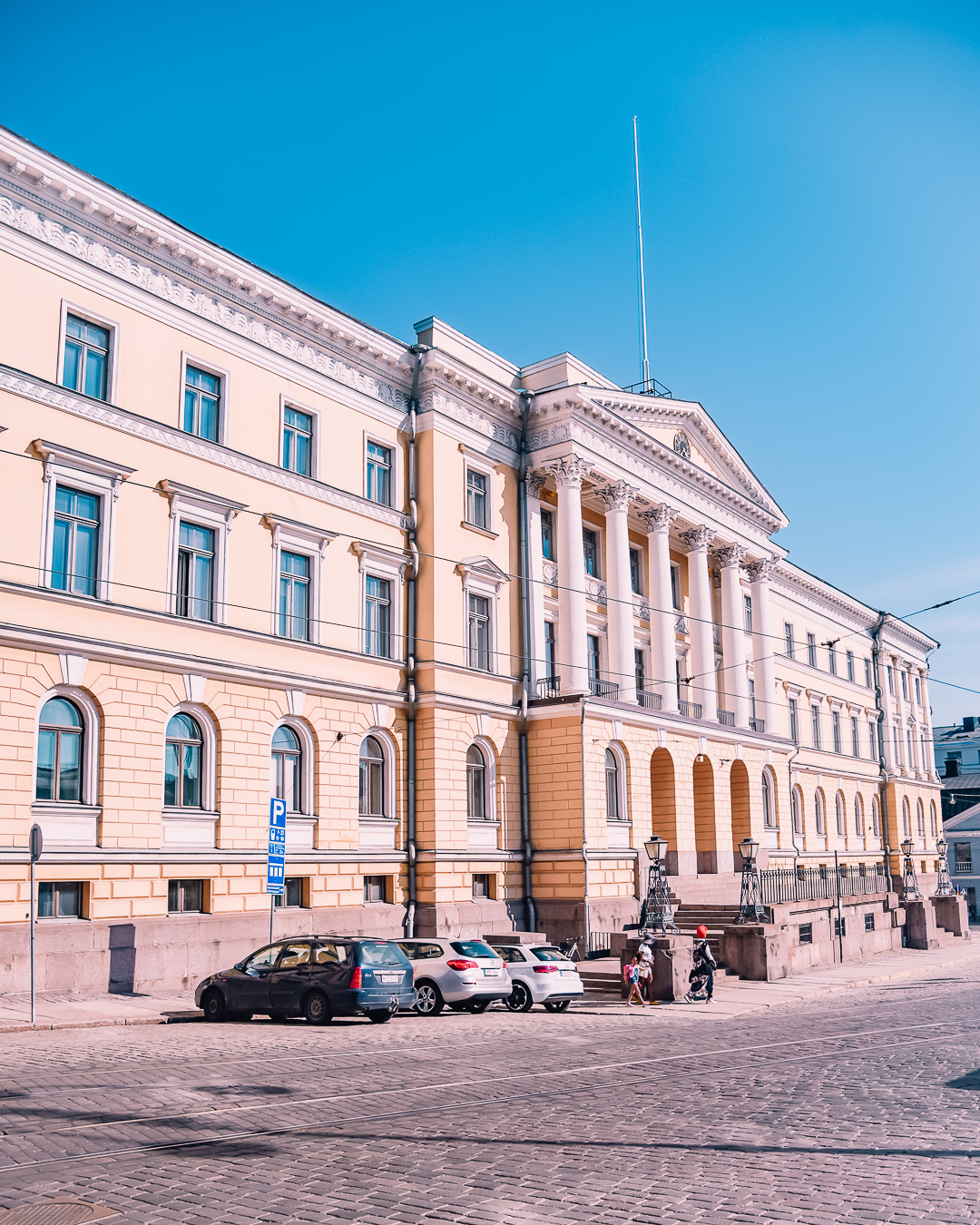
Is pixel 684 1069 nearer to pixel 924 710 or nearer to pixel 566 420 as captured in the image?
pixel 566 420

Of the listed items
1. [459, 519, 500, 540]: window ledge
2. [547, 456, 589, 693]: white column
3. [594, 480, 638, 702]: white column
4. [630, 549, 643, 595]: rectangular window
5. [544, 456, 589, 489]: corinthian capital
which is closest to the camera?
[459, 519, 500, 540]: window ledge

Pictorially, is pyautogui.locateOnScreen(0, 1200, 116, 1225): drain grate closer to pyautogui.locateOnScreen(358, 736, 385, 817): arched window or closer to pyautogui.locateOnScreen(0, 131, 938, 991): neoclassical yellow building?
pyautogui.locateOnScreen(0, 131, 938, 991): neoclassical yellow building

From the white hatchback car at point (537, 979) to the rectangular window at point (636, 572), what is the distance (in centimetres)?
2093

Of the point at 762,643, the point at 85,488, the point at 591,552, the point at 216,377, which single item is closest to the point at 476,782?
the point at 591,552

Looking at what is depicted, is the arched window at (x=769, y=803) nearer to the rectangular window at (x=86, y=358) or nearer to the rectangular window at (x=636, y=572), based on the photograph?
the rectangular window at (x=636, y=572)

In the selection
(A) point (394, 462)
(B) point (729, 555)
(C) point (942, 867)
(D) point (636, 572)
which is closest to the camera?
(A) point (394, 462)

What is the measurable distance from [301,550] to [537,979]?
40.4 feet

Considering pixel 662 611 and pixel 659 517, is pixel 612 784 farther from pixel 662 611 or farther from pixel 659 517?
pixel 659 517

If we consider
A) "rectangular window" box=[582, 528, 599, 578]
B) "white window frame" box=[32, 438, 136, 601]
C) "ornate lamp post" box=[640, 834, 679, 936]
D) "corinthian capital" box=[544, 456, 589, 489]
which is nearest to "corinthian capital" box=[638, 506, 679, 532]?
"rectangular window" box=[582, 528, 599, 578]

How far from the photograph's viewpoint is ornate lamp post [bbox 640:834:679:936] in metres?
29.7

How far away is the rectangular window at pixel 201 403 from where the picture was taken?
26.8 m

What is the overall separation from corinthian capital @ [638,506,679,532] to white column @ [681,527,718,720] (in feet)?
8.99

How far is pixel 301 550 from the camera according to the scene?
29203 mm

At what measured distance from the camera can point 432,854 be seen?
102 ft
